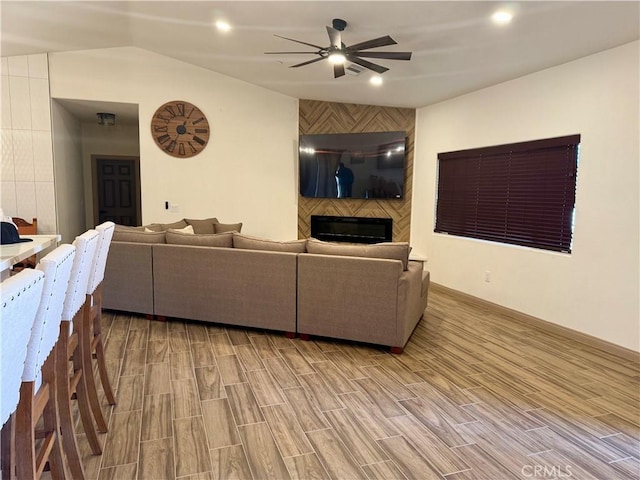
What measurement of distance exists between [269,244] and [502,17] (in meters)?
2.78

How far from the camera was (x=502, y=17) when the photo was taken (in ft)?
10.6

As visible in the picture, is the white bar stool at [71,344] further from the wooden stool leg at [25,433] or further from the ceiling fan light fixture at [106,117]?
the ceiling fan light fixture at [106,117]

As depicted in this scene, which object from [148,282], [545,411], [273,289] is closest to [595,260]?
[545,411]

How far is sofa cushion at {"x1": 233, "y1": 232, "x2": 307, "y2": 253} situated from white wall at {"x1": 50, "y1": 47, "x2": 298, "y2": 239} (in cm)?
277

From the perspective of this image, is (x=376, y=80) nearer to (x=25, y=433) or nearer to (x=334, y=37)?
(x=334, y=37)

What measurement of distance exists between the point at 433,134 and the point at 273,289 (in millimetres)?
3870

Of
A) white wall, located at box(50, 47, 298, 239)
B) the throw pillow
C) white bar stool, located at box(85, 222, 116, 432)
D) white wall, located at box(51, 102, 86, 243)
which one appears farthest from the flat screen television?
white bar stool, located at box(85, 222, 116, 432)

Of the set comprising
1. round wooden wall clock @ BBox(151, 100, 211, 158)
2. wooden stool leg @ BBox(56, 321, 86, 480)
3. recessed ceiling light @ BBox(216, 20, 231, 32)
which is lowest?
wooden stool leg @ BBox(56, 321, 86, 480)

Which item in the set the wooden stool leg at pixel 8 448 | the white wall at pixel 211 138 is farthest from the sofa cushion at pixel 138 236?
the wooden stool leg at pixel 8 448

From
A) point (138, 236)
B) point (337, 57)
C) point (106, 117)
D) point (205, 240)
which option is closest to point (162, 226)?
point (138, 236)

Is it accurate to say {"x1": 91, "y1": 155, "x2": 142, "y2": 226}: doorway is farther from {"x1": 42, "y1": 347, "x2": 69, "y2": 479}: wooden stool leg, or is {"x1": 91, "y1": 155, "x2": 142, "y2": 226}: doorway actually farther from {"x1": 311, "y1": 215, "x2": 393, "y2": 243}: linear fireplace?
{"x1": 42, "y1": 347, "x2": 69, "y2": 479}: wooden stool leg

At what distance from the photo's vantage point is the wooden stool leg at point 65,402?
162 cm

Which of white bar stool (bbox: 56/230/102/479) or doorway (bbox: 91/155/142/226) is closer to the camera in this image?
white bar stool (bbox: 56/230/102/479)

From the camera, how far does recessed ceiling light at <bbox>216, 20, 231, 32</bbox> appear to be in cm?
420
